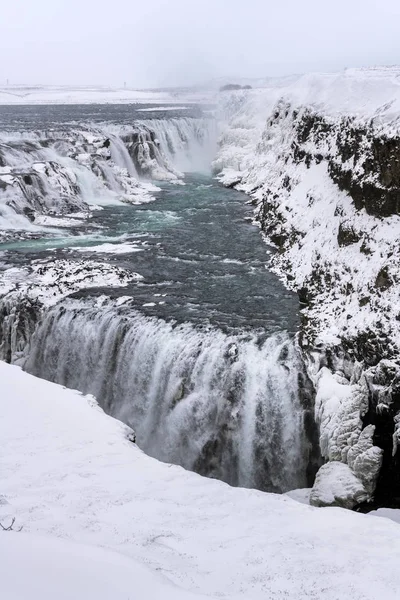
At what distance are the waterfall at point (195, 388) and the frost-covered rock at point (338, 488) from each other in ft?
4.75

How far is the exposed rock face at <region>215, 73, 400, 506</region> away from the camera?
1027 cm

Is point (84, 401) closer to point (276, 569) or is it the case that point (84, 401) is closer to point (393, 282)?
point (276, 569)

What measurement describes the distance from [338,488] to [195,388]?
375cm

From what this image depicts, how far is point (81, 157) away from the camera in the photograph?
30750 millimetres

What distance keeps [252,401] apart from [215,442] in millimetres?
1117

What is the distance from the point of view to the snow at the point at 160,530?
5242 mm

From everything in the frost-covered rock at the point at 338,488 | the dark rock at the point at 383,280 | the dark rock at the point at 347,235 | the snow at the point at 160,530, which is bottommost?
the frost-covered rock at the point at 338,488

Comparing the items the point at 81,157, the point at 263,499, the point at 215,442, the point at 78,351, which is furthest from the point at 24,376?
the point at 81,157

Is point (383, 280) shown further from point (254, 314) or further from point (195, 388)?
point (195, 388)

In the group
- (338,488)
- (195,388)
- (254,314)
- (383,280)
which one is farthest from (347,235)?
(338,488)

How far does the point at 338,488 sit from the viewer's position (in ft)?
31.0

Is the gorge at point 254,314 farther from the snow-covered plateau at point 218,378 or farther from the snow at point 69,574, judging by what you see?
the snow at point 69,574

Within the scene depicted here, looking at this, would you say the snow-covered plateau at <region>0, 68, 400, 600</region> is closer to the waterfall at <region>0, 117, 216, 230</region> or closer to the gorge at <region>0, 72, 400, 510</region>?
the gorge at <region>0, 72, 400, 510</region>

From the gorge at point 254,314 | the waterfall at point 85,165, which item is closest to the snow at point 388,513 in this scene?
the gorge at point 254,314
